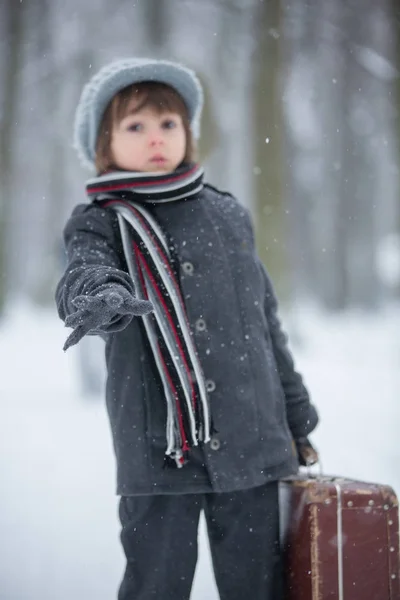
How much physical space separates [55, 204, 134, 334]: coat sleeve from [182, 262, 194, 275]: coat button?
174mm

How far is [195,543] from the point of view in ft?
6.08

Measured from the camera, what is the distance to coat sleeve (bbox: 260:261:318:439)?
80.0 inches

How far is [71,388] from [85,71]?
3509mm

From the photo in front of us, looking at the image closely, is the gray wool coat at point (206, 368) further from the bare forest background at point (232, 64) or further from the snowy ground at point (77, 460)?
the bare forest background at point (232, 64)

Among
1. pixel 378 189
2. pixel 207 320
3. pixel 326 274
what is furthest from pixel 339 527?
pixel 326 274

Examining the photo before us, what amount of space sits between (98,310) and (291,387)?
0.87 m

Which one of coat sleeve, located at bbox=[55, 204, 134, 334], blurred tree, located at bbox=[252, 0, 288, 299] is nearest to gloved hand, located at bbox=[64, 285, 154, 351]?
coat sleeve, located at bbox=[55, 204, 134, 334]

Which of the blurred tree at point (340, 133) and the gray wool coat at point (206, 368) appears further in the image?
the blurred tree at point (340, 133)

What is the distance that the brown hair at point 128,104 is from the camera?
6.56 feet

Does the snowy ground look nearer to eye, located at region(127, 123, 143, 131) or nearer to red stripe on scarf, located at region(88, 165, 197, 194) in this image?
red stripe on scarf, located at region(88, 165, 197, 194)

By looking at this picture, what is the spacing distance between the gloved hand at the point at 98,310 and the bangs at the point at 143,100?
81 centimetres

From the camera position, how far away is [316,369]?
7738 mm

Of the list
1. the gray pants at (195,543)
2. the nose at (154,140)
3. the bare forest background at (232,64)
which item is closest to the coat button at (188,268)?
the nose at (154,140)

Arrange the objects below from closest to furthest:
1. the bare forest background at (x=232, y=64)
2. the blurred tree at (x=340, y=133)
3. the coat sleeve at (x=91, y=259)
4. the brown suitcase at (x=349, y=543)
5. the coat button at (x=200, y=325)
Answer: the coat sleeve at (x=91, y=259), the brown suitcase at (x=349, y=543), the coat button at (x=200, y=325), the bare forest background at (x=232, y=64), the blurred tree at (x=340, y=133)
